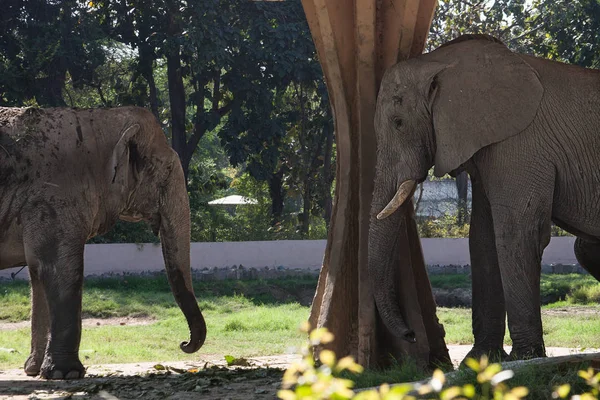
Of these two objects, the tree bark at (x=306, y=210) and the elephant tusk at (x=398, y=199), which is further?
the tree bark at (x=306, y=210)

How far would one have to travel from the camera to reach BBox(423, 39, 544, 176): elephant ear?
27.7 feet

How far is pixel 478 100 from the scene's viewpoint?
28.1 feet

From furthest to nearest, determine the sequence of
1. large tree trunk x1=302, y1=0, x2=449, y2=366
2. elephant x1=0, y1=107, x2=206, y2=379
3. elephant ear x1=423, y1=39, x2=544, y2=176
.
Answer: elephant x1=0, y1=107, x2=206, y2=379 < large tree trunk x1=302, y1=0, x2=449, y2=366 < elephant ear x1=423, y1=39, x2=544, y2=176

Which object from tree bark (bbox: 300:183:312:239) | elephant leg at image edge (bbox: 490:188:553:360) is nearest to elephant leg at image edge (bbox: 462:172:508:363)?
elephant leg at image edge (bbox: 490:188:553:360)

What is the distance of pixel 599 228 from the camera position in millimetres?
8445

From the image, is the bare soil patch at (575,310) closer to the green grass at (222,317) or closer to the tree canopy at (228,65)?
the green grass at (222,317)

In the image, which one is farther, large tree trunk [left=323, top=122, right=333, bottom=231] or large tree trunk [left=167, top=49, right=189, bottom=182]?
large tree trunk [left=323, top=122, right=333, bottom=231]

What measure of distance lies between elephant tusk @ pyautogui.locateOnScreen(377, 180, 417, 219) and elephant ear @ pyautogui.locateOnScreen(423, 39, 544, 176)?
254 mm

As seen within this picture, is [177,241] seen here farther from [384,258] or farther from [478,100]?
[478,100]

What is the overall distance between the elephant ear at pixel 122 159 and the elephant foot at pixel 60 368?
178 centimetres

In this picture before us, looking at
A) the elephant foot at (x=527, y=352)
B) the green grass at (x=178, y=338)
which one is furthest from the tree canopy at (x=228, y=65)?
the elephant foot at (x=527, y=352)

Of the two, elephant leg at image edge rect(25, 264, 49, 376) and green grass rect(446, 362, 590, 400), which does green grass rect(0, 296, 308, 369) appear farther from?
green grass rect(446, 362, 590, 400)

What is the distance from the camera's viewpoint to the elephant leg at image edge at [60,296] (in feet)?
30.6

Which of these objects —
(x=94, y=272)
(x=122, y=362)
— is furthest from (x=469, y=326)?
(x=94, y=272)
